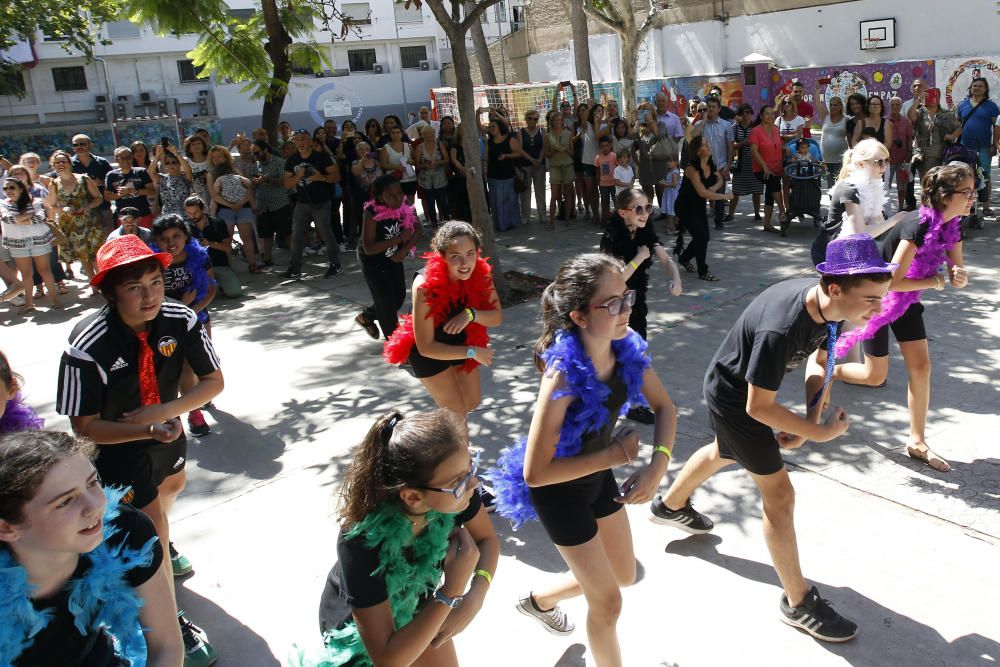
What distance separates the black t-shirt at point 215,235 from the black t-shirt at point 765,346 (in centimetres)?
754

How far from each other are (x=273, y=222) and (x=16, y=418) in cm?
907

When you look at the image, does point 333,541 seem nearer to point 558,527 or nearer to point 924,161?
point 558,527

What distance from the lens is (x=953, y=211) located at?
4672mm

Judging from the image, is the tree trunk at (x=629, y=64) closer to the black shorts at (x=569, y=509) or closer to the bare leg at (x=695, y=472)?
the bare leg at (x=695, y=472)

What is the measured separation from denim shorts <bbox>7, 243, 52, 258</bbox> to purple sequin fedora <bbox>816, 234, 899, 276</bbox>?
31.5ft

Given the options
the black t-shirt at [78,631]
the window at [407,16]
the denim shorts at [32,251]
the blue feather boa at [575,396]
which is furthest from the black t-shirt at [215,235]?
the window at [407,16]

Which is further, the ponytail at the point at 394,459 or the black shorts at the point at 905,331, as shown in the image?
the black shorts at the point at 905,331

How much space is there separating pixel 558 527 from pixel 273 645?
1.56 meters

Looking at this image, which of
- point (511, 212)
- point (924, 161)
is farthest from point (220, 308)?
point (924, 161)

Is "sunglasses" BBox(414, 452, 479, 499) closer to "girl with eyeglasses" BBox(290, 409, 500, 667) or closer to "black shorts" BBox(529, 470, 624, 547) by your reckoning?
"girl with eyeglasses" BBox(290, 409, 500, 667)

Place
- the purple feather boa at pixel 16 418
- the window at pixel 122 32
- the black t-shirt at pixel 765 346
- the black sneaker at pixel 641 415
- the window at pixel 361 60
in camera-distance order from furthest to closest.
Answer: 1. the window at pixel 361 60
2. the window at pixel 122 32
3. the black sneaker at pixel 641 415
4. the black t-shirt at pixel 765 346
5. the purple feather boa at pixel 16 418

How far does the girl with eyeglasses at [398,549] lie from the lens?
231cm

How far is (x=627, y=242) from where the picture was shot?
575 cm

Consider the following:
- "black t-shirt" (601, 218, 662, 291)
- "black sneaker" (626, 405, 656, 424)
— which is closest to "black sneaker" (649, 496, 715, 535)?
"black sneaker" (626, 405, 656, 424)
